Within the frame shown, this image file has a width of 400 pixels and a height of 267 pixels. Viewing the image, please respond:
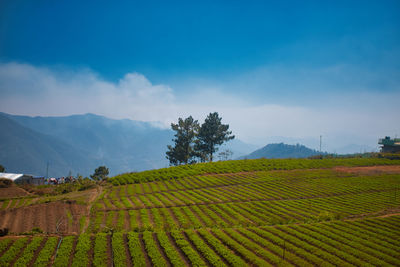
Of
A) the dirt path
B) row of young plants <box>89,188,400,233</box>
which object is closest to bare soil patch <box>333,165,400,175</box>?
row of young plants <box>89,188,400,233</box>

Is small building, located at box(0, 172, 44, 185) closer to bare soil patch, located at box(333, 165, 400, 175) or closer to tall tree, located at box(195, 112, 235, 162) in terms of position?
tall tree, located at box(195, 112, 235, 162)

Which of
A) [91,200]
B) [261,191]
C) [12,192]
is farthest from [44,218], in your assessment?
[261,191]

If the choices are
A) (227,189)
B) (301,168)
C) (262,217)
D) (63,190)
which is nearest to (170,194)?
(227,189)

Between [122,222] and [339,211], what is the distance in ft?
89.5

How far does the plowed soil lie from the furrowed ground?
4.0 inches

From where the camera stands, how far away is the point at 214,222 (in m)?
25.7

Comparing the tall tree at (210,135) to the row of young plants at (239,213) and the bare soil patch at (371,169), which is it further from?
the row of young plants at (239,213)

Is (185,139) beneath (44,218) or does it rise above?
above

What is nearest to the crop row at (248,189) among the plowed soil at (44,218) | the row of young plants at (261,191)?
the row of young plants at (261,191)

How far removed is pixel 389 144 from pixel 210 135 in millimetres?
74115

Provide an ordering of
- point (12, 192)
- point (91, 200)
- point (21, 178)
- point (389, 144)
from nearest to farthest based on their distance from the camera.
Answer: point (91, 200), point (12, 192), point (21, 178), point (389, 144)

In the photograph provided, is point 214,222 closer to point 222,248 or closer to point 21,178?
point 222,248

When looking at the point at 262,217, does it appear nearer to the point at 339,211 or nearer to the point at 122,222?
the point at 339,211

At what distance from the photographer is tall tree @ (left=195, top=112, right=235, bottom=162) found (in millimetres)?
79544
